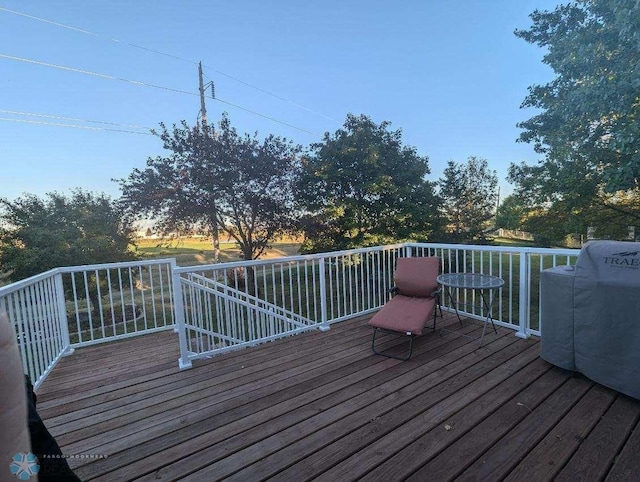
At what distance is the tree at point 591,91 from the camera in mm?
6105

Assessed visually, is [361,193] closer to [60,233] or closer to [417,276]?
[417,276]

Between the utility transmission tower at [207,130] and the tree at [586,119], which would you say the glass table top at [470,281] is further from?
the utility transmission tower at [207,130]

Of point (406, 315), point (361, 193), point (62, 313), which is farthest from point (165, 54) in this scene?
point (406, 315)

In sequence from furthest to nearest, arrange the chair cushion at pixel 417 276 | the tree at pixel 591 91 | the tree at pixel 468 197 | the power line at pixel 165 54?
the tree at pixel 468 197 → the power line at pixel 165 54 → the tree at pixel 591 91 → the chair cushion at pixel 417 276

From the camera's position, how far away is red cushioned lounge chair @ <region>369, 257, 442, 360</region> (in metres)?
3.07

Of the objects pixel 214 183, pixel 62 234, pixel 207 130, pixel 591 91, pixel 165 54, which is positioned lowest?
pixel 62 234

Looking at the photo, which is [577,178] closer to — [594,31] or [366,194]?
[594,31]

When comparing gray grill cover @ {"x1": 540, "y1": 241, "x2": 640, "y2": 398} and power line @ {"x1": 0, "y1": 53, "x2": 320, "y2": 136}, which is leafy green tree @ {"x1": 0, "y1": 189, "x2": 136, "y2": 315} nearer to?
power line @ {"x1": 0, "y1": 53, "x2": 320, "y2": 136}

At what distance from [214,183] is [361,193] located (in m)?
4.91

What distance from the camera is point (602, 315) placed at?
226 centimetres

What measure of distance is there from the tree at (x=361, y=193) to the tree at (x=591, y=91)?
12.6ft

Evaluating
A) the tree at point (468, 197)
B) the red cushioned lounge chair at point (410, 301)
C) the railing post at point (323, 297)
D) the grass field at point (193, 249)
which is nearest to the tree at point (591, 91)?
the tree at point (468, 197)

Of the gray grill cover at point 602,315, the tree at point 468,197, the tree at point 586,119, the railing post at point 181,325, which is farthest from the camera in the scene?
the tree at point 468,197

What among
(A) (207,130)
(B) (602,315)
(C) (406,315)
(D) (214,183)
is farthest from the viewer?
(A) (207,130)
